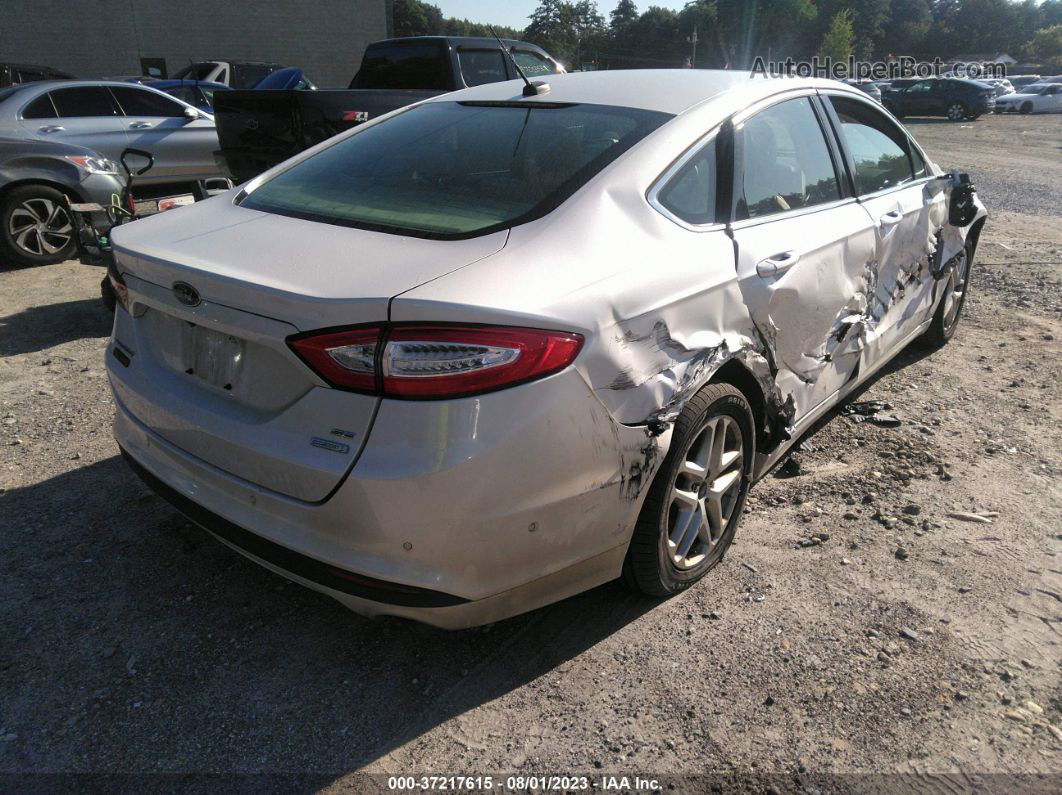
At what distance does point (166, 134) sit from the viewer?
986 centimetres

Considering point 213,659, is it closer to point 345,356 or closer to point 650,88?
point 345,356

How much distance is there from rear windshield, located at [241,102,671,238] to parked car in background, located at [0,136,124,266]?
5331 millimetres

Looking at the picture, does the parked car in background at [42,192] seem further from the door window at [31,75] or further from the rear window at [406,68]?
the door window at [31,75]

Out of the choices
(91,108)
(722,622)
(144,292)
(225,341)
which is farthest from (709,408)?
(91,108)

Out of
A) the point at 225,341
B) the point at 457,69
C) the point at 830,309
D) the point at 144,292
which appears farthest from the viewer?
the point at 457,69

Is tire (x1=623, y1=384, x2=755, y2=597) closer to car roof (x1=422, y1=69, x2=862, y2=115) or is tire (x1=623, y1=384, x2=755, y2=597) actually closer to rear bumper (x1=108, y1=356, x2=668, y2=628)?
rear bumper (x1=108, y1=356, x2=668, y2=628)

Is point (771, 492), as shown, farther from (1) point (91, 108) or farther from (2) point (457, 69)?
(1) point (91, 108)

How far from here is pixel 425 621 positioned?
2.10 metres

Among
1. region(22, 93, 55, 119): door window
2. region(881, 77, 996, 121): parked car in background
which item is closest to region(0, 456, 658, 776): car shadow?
region(22, 93, 55, 119): door window

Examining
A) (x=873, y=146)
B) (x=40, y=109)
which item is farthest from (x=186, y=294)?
(x=40, y=109)

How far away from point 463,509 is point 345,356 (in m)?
0.47

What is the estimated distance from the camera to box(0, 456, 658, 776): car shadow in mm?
2154

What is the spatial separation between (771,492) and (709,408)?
1231mm

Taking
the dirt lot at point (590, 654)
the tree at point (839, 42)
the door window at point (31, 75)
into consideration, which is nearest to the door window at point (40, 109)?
the dirt lot at point (590, 654)
